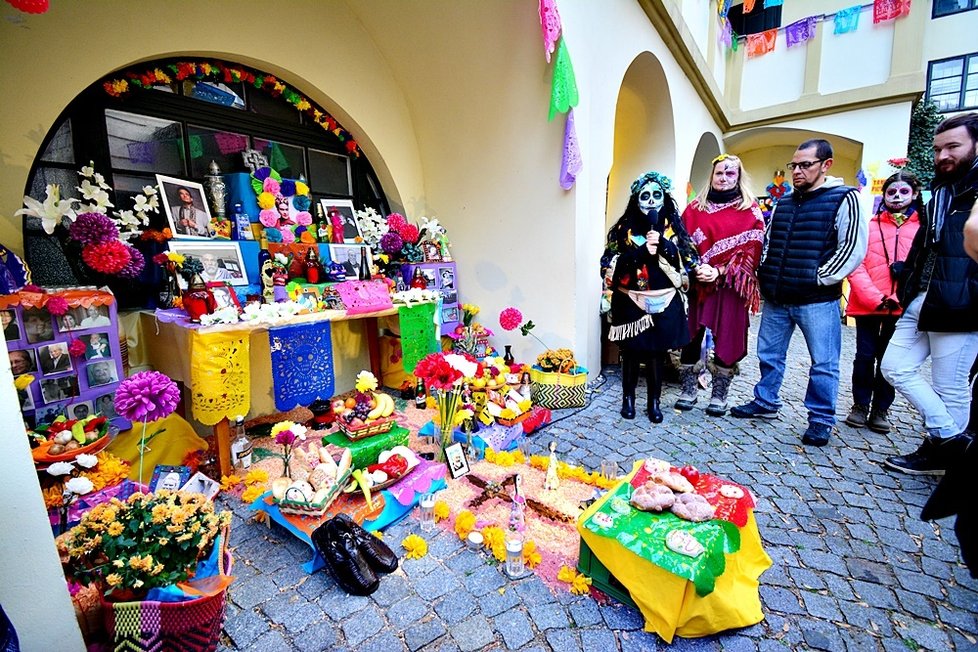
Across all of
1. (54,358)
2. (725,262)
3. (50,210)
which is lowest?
(54,358)

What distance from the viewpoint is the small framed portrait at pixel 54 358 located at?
2.43 m

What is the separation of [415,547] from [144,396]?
1548 mm

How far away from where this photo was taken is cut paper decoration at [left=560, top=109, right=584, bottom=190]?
4031mm

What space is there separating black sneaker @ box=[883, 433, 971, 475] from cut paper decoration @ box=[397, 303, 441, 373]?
12.1 feet

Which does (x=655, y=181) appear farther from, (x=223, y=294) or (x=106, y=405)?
(x=106, y=405)

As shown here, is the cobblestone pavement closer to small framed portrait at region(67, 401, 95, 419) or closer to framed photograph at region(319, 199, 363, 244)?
small framed portrait at region(67, 401, 95, 419)

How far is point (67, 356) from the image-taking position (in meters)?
2.52

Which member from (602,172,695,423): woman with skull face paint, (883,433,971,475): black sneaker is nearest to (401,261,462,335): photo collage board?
(602,172,695,423): woman with skull face paint

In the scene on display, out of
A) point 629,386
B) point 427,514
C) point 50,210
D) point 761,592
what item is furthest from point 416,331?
point 761,592

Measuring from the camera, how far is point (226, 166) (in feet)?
12.5

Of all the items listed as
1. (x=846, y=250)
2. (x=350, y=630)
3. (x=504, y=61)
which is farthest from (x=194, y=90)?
(x=846, y=250)

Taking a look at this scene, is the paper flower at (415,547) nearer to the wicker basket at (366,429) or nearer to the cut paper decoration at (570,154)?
the wicker basket at (366,429)

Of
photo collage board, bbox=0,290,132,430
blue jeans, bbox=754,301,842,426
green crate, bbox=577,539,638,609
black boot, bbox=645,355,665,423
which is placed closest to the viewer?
green crate, bbox=577,539,638,609

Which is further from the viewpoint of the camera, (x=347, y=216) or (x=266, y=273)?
(x=347, y=216)
